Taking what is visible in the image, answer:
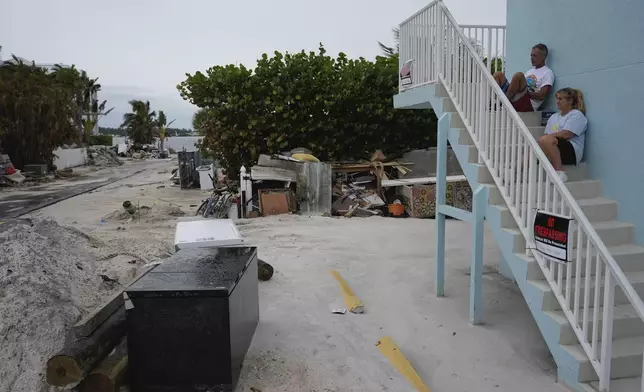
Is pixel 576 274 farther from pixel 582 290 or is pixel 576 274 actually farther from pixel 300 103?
pixel 300 103

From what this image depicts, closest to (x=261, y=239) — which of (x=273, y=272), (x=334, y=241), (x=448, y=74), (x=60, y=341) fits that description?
(x=334, y=241)

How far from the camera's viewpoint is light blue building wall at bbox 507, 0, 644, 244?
4.76 m

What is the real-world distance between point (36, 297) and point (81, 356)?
1.36m

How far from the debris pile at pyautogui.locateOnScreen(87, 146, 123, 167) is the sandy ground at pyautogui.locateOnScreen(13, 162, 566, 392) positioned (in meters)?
35.3

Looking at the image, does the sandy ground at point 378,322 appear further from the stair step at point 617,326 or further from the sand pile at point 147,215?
the sand pile at point 147,215

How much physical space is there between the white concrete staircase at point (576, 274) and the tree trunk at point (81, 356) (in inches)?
133

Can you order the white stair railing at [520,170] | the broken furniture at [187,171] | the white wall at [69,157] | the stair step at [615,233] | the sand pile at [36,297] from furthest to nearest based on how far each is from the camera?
the white wall at [69,157] → the broken furniture at [187,171] → the stair step at [615,233] → the sand pile at [36,297] → the white stair railing at [520,170]

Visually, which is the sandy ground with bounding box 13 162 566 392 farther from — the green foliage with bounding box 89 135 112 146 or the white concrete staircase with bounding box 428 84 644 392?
the green foliage with bounding box 89 135 112 146

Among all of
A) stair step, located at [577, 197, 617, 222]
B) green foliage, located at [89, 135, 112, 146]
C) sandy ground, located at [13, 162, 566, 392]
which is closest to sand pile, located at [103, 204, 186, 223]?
sandy ground, located at [13, 162, 566, 392]

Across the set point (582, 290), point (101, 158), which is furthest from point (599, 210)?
point (101, 158)

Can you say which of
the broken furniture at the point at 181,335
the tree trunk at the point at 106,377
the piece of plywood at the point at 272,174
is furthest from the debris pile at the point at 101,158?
the broken furniture at the point at 181,335

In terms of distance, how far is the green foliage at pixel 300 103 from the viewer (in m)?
15.1

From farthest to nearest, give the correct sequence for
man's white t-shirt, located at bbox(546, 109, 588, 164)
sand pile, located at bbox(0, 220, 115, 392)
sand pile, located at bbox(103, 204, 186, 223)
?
sand pile, located at bbox(103, 204, 186, 223)
man's white t-shirt, located at bbox(546, 109, 588, 164)
sand pile, located at bbox(0, 220, 115, 392)

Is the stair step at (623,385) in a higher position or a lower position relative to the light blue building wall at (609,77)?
lower
